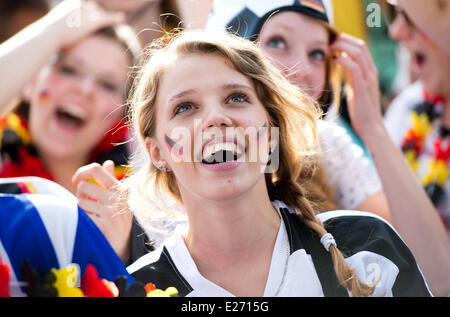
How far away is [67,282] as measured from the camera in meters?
0.86

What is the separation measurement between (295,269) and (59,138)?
4.30 feet

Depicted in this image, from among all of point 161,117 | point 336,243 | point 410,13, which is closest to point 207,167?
point 161,117

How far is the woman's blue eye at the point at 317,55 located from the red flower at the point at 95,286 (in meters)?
0.75

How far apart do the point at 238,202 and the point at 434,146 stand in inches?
48.6

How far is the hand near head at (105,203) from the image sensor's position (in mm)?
1208

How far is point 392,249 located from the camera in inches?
40.4

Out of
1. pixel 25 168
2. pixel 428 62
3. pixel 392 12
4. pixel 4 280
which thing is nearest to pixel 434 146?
pixel 428 62

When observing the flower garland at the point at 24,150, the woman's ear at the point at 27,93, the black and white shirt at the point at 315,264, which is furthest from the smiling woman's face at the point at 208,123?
the woman's ear at the point at 27,93

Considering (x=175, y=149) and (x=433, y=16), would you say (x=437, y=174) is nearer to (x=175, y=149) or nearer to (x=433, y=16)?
(x=433, y=16)

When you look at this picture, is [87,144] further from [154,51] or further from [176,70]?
[176,70]

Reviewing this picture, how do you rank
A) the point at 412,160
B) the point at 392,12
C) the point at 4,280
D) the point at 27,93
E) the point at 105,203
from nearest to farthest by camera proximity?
the point at 4,280 → the point at 105,203 → the point at 392,12 → the point at 412,160 → the point at 27,93

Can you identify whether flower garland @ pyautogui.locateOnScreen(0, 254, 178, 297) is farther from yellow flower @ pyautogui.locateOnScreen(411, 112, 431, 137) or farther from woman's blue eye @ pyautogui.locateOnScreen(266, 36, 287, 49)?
yellow flower @ pyautogui.locateOnScreen(411, 112, 431, 137)

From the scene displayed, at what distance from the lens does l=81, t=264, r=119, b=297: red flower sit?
86cm
